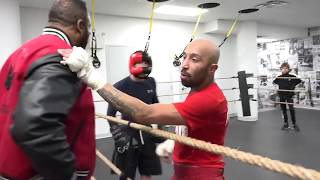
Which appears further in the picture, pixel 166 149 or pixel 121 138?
pixel 121 138

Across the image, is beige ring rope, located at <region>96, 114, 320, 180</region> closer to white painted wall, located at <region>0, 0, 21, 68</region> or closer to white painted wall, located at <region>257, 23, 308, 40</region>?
white painted wall, located at <region>0, 0, 21, 68</region>

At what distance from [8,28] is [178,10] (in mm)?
3173

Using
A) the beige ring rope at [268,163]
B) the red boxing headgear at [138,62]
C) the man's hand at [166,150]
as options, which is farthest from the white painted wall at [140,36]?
the beige ring rope at [268,163]

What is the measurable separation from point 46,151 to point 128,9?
193 inches

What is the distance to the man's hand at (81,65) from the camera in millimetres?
864

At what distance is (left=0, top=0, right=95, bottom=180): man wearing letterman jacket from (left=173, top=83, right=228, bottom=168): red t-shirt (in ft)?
1.35

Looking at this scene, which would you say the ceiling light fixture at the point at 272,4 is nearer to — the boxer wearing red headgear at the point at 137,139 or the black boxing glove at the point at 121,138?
the boxer wearing red headgear at the point at 137,139

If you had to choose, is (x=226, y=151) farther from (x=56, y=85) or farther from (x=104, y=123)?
(x=104, y=123)

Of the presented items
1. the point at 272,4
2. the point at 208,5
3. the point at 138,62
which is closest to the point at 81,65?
the point at 138,62

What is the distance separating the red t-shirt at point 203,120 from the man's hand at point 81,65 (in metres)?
0.36

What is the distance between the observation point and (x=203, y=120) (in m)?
1.18

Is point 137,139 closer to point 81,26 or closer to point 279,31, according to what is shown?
point 81,26

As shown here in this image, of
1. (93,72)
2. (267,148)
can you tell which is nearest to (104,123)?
(267,148)

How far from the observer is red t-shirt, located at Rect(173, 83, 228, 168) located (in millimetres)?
1166
